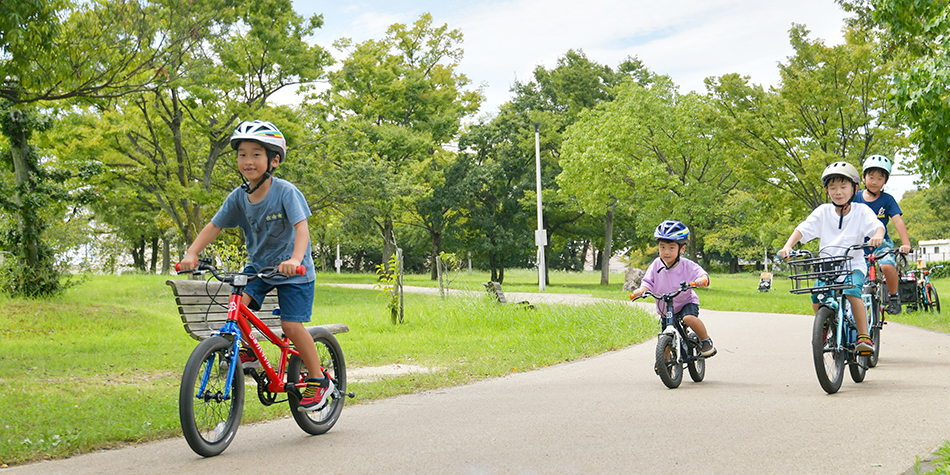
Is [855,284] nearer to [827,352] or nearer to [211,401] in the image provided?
[827,352]

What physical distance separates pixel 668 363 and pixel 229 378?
377 centimetres

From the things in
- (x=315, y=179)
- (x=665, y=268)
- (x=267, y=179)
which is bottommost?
(x=665, y=268)

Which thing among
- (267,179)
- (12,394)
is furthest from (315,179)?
(267,179)

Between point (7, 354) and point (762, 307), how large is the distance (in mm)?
16029

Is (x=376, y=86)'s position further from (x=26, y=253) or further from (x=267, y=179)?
(x=267, y=179)

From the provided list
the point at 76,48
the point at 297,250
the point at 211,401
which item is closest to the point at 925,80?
the point at 297,250

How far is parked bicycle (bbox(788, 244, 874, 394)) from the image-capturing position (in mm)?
6043

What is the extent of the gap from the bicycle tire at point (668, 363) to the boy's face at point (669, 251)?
0.69 m

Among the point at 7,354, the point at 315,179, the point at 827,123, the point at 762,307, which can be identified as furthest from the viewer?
the point at 315,179

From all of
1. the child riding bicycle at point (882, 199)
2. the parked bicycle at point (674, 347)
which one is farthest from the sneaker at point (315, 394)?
the child riding bicycle at point (882, 199)

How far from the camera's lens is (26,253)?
697 inches

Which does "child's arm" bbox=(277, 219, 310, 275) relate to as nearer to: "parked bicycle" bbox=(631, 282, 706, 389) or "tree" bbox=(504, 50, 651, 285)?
"parked bicycle" bbox=(631, 282, 706, 389)

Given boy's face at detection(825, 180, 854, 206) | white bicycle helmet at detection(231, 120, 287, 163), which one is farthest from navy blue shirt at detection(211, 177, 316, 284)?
boy's face at detection(825, 180, 854, 206)

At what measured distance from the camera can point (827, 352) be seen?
6.16 metres
